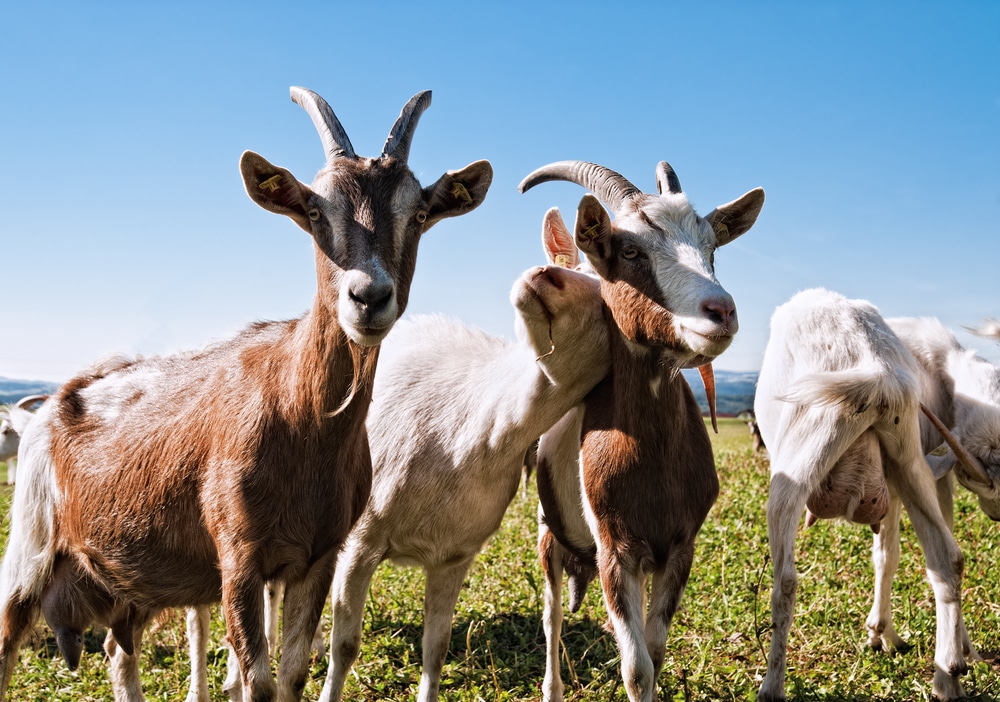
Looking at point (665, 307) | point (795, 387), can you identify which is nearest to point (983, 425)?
point (795, 387)

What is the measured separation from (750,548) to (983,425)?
8.96ft

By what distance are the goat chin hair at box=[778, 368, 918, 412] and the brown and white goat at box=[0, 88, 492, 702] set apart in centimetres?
198

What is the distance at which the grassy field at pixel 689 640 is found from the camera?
5.04m

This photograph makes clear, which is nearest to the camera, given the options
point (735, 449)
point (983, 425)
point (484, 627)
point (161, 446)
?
point (161, 446)

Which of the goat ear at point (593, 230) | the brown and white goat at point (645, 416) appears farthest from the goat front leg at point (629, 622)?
the goat ear at point (593, 230)

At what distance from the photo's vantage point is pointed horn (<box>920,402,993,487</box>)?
504 centimetres

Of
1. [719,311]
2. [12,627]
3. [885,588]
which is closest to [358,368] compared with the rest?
[719,311]

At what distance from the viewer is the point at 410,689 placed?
5.12 m

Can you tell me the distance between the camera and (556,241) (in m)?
4.92

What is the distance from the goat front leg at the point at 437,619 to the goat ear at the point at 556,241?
5.74 ft

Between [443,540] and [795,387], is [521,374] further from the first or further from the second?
[795,387]

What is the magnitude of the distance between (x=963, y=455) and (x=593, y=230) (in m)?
3.01

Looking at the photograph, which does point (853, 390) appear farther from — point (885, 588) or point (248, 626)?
point (248, 626)

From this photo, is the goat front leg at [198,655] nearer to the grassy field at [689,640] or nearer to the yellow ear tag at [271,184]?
the grassy field at [689,640]
